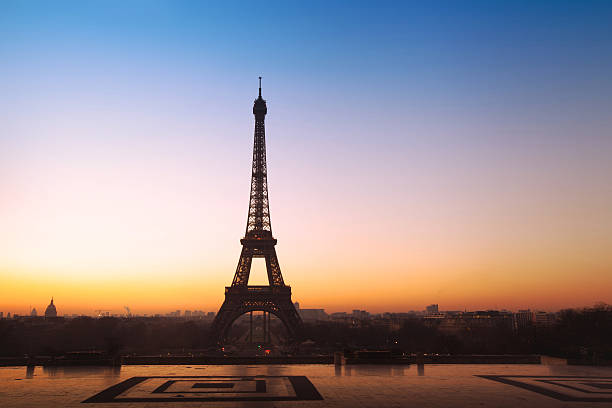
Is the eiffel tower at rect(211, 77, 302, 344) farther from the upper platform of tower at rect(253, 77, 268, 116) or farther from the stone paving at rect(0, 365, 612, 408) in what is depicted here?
the stone paving at rect(0, 365, 612, 408)

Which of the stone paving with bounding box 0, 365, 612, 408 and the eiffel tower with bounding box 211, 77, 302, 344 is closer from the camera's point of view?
the stone paving with bounding box 0, 365, 612, 408

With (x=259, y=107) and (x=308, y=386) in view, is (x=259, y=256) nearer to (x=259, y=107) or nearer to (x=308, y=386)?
(x=259, y=107)

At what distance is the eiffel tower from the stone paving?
144 feet

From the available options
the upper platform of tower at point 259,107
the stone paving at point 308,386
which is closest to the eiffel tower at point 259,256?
the upper platform of tower at point 259,107

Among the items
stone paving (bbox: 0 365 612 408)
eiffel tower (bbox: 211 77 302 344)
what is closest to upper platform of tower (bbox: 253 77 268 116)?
eiffel tower (bbox: 211 77 302 344)

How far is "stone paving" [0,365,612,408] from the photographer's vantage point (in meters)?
16.8

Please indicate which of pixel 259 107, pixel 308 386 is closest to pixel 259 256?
pixel 259 107

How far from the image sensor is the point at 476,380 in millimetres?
22078

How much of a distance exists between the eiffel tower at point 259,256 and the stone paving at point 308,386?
4383 centimetres

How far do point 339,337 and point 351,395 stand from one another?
71283 millimetres

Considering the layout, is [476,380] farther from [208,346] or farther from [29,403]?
[208,346]

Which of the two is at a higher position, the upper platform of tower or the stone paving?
the upper platform of tower

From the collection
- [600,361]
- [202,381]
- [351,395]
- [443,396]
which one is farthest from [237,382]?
[600,361]

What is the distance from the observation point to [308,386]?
19.9 metres
